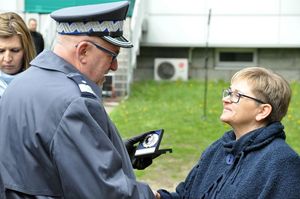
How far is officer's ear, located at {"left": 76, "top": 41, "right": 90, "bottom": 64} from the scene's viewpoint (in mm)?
2308

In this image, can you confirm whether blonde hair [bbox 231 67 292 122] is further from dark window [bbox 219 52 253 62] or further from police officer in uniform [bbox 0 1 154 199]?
dark window [bbox 219 52 253 62]

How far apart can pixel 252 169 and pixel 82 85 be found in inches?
38.3

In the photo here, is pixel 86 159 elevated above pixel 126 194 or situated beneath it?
elevated above

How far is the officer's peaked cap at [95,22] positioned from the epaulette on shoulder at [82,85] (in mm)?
168

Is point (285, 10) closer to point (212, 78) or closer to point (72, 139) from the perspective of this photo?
point (212, 78)

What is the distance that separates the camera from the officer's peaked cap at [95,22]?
2.33 m

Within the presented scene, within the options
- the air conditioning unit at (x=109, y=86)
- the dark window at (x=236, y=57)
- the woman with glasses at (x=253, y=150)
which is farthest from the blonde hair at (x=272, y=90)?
the dark window at (x=236, y=57)

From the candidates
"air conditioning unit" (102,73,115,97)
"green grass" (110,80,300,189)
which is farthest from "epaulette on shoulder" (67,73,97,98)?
"air conditioning unit" (102,73,115,97)

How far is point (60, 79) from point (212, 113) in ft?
26.3

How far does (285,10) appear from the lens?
14320 millimetres

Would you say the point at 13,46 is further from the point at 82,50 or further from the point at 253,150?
the point at 253,150

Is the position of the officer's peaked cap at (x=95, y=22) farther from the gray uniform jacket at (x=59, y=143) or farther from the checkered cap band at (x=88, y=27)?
the gray uniform jacket at (x=59, y=143)

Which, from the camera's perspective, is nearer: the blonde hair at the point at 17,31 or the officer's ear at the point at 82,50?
the officer's ear at the point at 82,50

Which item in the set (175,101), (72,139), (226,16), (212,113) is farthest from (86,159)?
(226,16)
